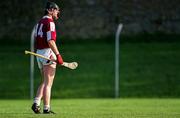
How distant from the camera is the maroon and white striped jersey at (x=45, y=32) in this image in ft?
54.6

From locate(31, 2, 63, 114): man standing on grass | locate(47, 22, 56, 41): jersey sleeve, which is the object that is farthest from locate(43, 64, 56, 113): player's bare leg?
locate(47, 22, 56, 41): jersey sleeve

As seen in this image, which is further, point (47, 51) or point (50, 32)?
point (47, 51)

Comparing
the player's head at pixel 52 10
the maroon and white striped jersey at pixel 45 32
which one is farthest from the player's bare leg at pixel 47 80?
the player's head at pixel 52 10

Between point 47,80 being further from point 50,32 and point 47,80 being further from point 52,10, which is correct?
point 52,10

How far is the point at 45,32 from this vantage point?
1675 centimetres

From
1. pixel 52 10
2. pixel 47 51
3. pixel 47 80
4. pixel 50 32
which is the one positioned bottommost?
pixel 47 80

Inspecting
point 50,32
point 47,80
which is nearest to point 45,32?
point 50,32

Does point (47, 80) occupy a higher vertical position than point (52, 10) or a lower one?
lower

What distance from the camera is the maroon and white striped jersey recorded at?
16656mm

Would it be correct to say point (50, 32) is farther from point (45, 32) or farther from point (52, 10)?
point (52, 10)

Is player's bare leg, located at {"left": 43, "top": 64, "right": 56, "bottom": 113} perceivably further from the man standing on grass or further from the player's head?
the player's head

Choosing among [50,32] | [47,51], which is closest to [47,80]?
[47,51]

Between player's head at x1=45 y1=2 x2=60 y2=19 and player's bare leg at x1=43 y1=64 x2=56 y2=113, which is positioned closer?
player's bare leg at x1=43 y1=64 x2=56 y2=113

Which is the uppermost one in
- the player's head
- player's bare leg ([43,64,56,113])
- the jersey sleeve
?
the player's head
